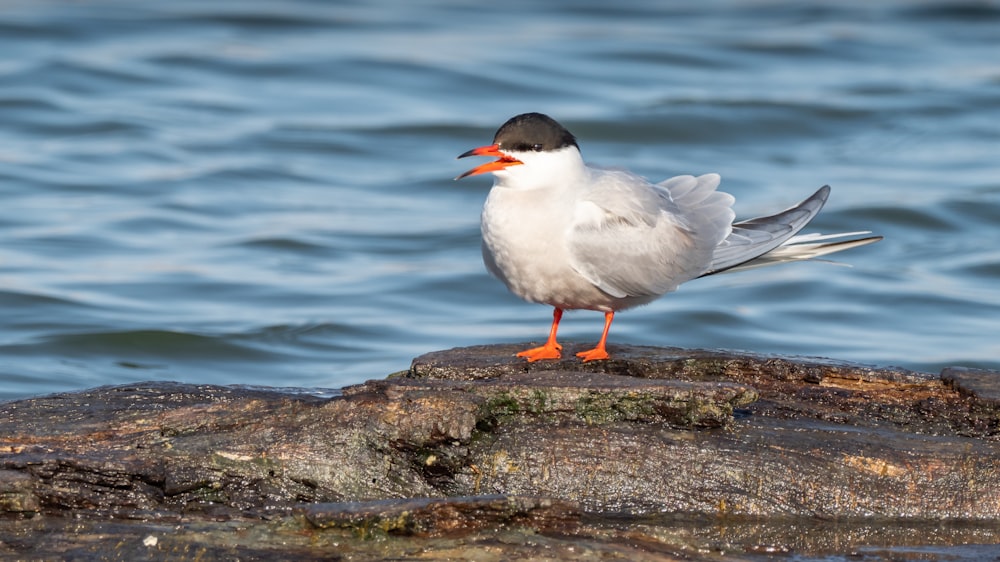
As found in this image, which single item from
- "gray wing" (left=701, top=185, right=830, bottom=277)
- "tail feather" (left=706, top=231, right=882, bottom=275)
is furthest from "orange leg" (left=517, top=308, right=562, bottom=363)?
"tail feather" (left=706, top=231, right=882, bottom=275)

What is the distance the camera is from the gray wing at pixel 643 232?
227 inches

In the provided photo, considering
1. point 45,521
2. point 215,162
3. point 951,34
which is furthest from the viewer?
point 951,34

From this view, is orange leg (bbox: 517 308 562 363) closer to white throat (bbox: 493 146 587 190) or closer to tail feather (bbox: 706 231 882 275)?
white throat (bbox: 493 146 587 190)

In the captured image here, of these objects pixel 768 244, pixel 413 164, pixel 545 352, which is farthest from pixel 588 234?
pixel 413 164

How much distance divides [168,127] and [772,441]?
1227 cm

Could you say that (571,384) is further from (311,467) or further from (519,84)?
(519,84)

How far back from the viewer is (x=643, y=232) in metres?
6.07

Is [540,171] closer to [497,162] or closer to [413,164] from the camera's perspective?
[497,162]

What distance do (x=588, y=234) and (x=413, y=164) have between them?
29.7ft

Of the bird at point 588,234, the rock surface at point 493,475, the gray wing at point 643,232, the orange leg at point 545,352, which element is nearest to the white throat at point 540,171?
the bird at point 588,234

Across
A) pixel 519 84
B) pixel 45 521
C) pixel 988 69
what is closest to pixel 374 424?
pixel 45 521

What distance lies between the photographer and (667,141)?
1577 cm

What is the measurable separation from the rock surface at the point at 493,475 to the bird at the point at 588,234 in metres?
0.93

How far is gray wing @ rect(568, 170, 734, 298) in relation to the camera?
577 centimetres
